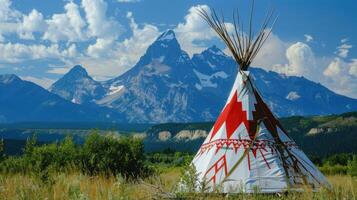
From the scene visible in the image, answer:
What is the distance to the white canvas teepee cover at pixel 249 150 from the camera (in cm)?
1107

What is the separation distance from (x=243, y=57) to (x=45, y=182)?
8122 mm

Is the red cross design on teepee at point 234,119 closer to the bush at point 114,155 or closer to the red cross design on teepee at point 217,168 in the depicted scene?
the red cross design on teepee at point 217,168

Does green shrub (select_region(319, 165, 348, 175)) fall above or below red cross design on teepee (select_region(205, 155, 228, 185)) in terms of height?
below

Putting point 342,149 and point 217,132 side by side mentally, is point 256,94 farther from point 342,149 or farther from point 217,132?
point 342,149

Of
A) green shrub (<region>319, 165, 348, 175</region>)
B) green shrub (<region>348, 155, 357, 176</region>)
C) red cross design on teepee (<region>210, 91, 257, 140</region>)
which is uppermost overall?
red cross design on teepee (<region>210, 91, 257, 140</region>)

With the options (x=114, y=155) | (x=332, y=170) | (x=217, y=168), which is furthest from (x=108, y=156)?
(x=332, y=170)

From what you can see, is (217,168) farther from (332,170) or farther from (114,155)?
(332,170)

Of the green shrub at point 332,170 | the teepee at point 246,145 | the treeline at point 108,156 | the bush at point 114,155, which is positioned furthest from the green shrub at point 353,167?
the green shrub at point 332,170

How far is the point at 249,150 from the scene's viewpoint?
35.1 feet

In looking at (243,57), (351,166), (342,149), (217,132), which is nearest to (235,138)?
(217,132)

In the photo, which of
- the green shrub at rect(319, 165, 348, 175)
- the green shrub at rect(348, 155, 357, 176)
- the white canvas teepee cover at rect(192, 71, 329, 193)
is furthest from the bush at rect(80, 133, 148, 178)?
the green shrub at rect(319, 165, 348, 175)

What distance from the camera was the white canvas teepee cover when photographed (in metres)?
11.1

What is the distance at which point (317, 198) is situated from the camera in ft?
15.1

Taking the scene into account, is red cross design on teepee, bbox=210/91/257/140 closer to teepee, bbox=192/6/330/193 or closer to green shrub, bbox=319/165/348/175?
teepee, bbox=192/6/330/193
